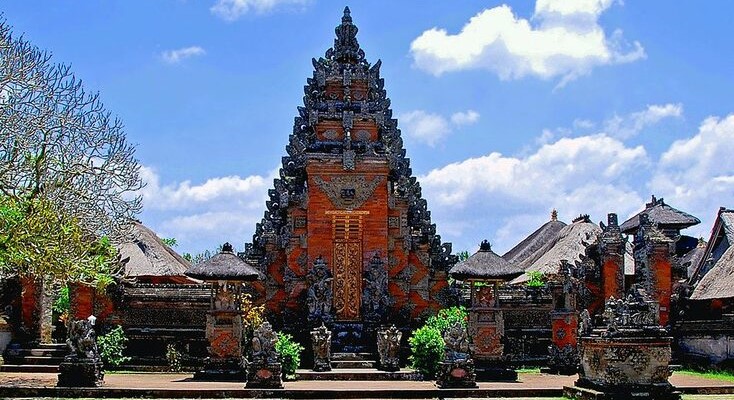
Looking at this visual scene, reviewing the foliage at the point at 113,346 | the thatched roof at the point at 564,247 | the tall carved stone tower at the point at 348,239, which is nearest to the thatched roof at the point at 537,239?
the thatched roof at the point at 564,247

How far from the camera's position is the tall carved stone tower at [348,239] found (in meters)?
27.0

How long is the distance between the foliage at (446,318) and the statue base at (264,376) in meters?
5.32

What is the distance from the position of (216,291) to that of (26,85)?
692 cm

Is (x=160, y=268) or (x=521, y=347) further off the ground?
(x=160, y=268)

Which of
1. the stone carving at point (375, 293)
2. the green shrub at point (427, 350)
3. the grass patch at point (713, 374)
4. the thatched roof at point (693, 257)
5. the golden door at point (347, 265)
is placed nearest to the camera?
the green shrub at point (427, 350)

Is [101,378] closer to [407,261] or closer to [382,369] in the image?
[382,369]

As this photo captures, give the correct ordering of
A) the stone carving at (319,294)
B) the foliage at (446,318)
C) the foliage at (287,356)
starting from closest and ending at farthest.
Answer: the foliage at (287,356) < the foliage at (446,318) < the stone carving at (319,294)

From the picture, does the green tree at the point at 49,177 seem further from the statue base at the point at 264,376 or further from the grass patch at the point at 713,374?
the grass patch at the point at 713,374

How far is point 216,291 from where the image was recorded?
2306cm

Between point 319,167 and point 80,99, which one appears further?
point 319,167

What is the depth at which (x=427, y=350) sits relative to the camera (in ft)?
74.4

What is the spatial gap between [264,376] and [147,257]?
2066cm

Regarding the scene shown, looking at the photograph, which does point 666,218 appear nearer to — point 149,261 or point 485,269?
point 485,269

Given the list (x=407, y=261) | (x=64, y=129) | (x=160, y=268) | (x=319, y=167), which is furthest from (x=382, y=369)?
(x=160, y=268)
